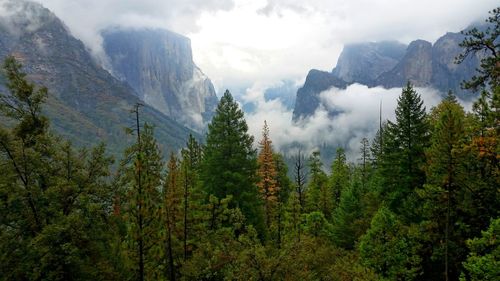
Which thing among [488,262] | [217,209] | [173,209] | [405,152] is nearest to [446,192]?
[488,262]

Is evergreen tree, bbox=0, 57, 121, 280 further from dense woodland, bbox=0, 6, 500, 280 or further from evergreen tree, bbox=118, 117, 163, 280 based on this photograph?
evergreen tree, bbox=118, 117, 163, 280

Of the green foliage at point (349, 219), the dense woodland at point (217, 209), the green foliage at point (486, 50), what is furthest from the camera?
the green foliage at point (349, 219)

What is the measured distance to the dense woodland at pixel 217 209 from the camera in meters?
18.5

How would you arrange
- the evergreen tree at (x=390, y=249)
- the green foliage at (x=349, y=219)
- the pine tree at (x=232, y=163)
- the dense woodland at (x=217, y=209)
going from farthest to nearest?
the green foliage at (x=349, y=219) < the pine tree at (x=232, y=163) < the evergreen tree at (x=390, y=249) < the dense woodland at (x=217, y=209)

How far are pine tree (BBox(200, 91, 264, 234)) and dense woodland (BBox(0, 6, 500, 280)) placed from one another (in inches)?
4.6

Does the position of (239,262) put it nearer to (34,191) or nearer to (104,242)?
(104,242)

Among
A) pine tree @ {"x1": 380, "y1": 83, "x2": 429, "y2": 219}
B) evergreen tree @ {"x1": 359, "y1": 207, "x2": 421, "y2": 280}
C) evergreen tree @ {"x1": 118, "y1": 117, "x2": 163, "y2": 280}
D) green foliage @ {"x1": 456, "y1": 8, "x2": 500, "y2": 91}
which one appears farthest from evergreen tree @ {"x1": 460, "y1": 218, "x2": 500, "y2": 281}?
evergreen tree @ {"x1": 118, "y1": 117, "x2": 163, "y2": 280}

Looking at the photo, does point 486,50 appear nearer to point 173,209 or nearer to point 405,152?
point 405,152

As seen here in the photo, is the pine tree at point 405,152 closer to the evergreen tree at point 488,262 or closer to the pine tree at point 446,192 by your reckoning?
the pine tree at point 446,192

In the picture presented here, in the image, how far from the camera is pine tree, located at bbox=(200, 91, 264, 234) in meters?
33.4

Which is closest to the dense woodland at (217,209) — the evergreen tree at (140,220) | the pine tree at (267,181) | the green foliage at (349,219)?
the evergreen tree at (140,220)

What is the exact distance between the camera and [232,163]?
33.9m

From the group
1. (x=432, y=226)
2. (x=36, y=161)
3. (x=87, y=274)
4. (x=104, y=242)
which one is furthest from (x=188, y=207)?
(x=432, y=226)

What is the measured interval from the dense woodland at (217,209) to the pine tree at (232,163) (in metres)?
0.12
